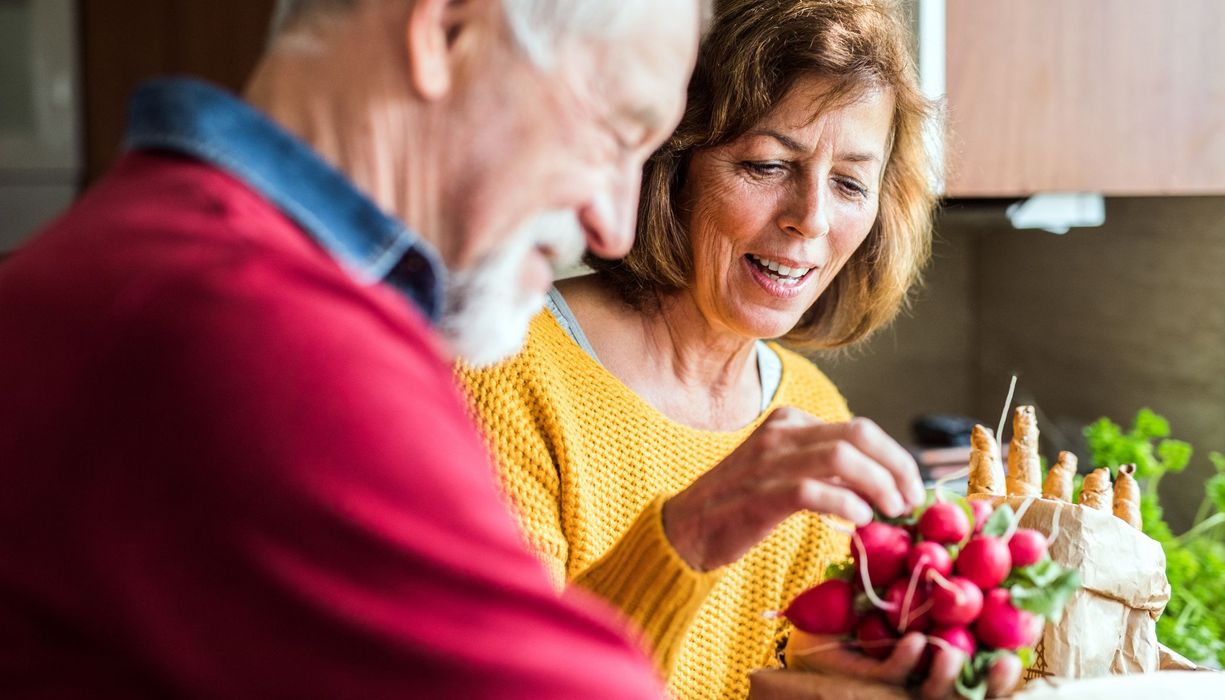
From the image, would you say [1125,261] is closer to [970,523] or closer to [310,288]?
[970,523]

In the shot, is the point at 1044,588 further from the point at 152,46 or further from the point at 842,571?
the point at 152,46

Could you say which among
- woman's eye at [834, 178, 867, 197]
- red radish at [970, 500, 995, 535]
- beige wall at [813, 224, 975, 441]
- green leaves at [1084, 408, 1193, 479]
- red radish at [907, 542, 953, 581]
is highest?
woman's eye at [834, 178, 867, 197]

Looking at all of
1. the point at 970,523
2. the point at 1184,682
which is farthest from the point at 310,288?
the point at 1184,682

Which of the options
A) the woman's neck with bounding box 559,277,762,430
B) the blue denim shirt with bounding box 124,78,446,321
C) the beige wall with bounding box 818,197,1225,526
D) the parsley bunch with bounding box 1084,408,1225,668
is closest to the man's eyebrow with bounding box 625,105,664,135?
the blue denim shirt with bounding box 124,78,446,321

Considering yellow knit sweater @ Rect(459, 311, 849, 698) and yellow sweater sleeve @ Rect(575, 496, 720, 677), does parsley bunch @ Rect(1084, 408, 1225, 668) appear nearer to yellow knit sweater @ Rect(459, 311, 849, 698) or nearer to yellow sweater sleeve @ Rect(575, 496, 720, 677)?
yellow knit sweater @ Rect(459, 311, 849, 698)

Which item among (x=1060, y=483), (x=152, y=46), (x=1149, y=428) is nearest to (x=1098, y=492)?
(x=1060, y=483)

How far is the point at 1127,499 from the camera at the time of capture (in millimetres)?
1095

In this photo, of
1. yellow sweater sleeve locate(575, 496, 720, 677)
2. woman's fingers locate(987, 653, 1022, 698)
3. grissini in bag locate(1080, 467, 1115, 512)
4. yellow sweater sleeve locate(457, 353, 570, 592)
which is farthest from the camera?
yellow sweater sleeve locate(457, 353, 570, 592)

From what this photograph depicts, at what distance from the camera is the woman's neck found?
4.54ft

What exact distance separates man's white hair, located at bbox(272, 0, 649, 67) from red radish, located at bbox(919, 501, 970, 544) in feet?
1.47

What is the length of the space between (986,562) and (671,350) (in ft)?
2.02

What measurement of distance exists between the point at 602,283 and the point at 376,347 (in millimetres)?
947

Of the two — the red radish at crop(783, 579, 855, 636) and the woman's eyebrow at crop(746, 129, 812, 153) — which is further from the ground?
the woman's eyebrow at crop(746, 129, 812, 153)

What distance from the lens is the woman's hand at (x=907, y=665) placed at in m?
0.82
